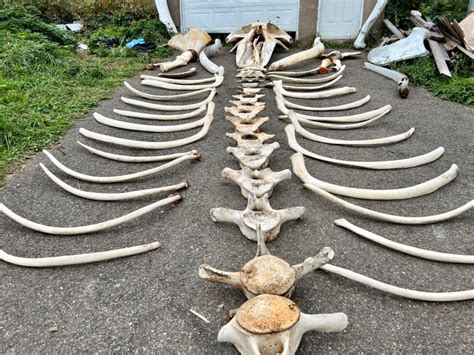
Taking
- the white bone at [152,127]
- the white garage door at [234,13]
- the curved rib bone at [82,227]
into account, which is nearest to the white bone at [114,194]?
the curved rib bone at [82,227]

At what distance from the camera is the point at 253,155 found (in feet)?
10.5

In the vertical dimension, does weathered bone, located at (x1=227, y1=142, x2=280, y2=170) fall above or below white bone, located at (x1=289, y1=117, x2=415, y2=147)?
above

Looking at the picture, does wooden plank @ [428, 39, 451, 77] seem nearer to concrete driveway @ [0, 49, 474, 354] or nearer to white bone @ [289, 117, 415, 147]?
concrete driveway @ [0, 49, 474, 354]

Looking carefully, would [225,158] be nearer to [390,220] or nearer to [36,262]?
[390,220]

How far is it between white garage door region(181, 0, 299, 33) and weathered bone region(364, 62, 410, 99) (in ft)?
11.3

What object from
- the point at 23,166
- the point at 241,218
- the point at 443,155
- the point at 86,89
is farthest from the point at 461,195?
the point at 86,89

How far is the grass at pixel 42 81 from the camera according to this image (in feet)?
12.8

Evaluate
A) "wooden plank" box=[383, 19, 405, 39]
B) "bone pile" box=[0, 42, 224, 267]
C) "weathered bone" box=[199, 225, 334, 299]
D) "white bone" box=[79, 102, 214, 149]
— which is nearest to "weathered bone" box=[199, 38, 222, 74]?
"bone pile" box=[0, 42, 224, 267]

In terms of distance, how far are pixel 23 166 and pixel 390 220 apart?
3.02m

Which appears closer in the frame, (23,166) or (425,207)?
(425,207)

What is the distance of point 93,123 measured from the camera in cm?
439

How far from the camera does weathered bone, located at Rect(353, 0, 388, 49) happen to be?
8.61 meters

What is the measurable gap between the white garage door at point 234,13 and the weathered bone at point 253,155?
23.8 ft

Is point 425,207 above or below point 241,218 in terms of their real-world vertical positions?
below
